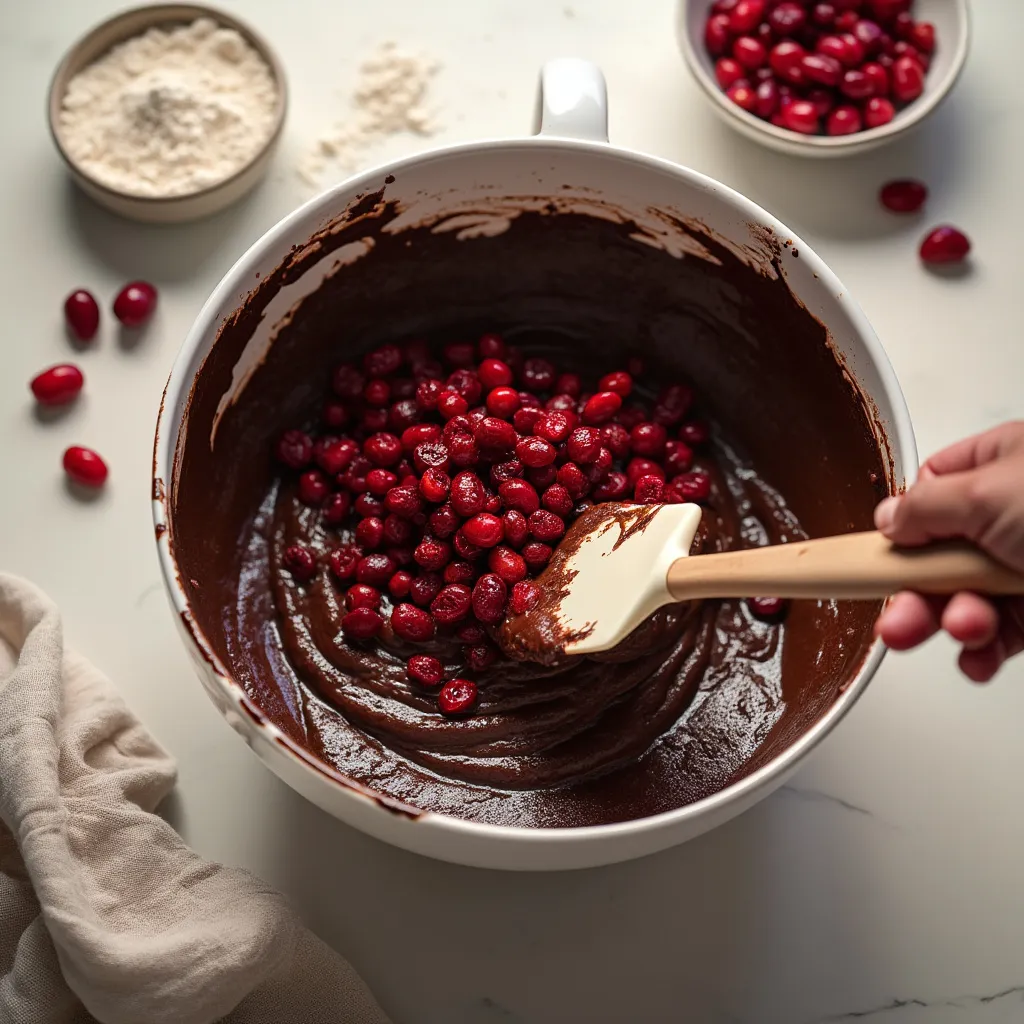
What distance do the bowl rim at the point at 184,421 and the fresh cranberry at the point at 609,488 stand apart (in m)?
0.49

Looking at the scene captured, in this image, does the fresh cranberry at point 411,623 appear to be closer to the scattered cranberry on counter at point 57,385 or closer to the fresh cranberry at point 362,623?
the fresh cranberry at point 362,623

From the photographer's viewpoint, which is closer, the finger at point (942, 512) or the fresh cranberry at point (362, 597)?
the finger at point (942, 512)

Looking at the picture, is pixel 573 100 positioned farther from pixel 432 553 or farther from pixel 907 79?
pixel 907 79

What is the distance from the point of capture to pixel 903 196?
2324 mm

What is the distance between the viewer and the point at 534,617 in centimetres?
183

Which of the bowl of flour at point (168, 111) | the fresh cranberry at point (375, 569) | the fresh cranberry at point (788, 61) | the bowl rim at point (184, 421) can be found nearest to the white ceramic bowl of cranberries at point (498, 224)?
the bowl rim at point (184, 421)

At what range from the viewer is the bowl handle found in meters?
1.79

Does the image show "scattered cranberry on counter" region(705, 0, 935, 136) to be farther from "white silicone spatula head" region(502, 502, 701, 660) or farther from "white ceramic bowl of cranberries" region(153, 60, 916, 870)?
"white silicone spatula head" region(502, 502, 701, 660)

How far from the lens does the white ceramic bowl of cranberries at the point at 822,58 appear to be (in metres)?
2.33

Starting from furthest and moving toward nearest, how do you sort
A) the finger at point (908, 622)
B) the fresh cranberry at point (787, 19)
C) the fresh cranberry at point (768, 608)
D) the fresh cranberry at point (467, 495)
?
the fresh cranberry at point (787, 19) → the fresh cranberry at point (768, 608) → the fresh cranberry at point (467, 495) → the finger at point (908, 622)

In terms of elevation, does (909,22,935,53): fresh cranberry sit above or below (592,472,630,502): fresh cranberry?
above

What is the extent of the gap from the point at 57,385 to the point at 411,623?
0.86 meters

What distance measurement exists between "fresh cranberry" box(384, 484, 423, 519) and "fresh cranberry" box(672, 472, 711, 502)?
18.9 inches

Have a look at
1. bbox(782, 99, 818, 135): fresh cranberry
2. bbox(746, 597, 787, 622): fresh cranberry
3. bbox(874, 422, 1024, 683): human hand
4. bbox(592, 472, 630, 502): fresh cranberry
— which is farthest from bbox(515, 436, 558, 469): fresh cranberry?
bbox(782, 99, 818, 135): fresh cranberry
